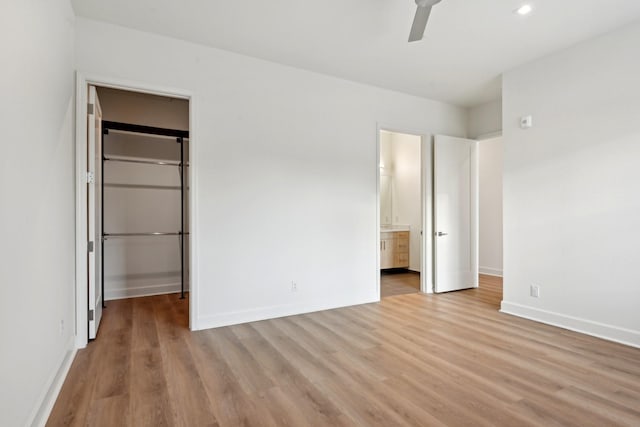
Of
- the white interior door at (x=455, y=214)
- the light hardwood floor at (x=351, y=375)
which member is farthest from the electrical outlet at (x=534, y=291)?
the white interior door at (x=455, y=214)

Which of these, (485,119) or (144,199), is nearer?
(144,199)

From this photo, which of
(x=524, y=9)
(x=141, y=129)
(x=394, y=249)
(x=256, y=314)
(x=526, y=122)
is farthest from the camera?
(x=394, y=249)

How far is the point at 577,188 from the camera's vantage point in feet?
10.9

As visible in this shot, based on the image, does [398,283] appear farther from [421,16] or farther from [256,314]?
[421,16]

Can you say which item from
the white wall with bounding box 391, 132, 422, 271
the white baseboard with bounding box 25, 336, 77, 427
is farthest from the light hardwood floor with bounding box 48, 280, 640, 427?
the white wall with bounding box 391, 132, 422, 271

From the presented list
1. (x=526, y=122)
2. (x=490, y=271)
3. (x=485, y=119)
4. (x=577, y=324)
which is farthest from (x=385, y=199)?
(x=577, y=324)

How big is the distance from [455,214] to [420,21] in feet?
10.5

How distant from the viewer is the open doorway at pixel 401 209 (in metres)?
6.39

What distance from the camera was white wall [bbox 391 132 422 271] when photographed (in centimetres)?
651

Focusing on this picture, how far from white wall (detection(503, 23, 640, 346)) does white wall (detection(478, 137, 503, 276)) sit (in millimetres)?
2379

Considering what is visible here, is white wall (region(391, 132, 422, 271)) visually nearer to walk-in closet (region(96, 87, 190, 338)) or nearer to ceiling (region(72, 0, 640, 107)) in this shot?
ceiling (region(72, 0, 640, 107))

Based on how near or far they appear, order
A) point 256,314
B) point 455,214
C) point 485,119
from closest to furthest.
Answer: point 256,314 → point 455,214 → point 485,119

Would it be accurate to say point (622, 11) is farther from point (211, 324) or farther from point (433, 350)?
point (211, 324)

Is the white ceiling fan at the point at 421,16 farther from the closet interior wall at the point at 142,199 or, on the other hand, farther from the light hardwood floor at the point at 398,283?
the closet interior wall at the point at 142,199
